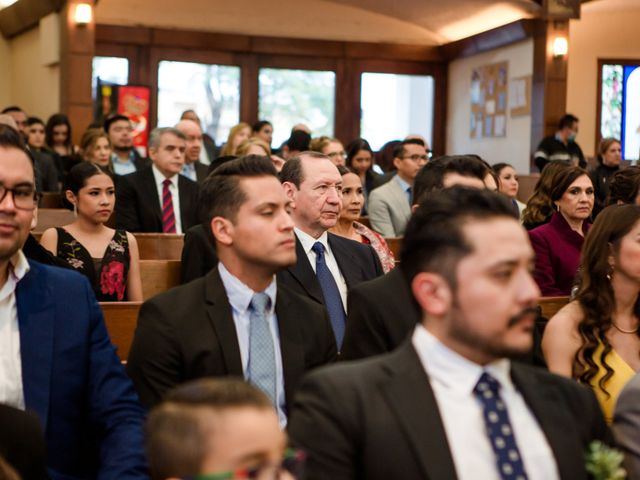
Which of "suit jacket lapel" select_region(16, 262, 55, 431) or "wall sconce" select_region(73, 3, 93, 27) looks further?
"wall sconce" select_region(73, 3, 93, 27)

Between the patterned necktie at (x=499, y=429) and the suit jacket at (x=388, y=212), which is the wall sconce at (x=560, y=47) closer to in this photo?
the suit jacket at (x=388, y=212)

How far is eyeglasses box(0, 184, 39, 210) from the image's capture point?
8.06 ft

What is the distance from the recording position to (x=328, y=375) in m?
1.91

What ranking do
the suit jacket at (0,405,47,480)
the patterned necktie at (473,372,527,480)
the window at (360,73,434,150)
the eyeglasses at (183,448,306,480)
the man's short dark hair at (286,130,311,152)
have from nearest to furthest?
the eyeglasses at (183,448,306,480) < the patterned necktie at (473,372,527,480) < the suit jacket at (0,405,47,480) < the man's short dark hair at (286,130,311,152) < the window at (360,73,434,150)

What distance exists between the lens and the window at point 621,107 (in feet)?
44.7

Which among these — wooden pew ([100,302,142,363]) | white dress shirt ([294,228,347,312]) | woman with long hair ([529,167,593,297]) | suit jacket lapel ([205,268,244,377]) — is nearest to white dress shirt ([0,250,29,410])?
suit jacket lapel ([205,268,244,377])

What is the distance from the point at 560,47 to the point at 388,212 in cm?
600

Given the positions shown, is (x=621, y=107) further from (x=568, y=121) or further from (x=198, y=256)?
(x=198, y=256)

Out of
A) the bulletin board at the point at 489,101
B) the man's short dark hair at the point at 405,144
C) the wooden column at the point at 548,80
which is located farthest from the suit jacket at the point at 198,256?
the bulletin board at the point at 489,101

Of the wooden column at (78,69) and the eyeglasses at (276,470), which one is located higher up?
the wooden column at (78,69)

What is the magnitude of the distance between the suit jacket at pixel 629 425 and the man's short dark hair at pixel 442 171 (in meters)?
1.12

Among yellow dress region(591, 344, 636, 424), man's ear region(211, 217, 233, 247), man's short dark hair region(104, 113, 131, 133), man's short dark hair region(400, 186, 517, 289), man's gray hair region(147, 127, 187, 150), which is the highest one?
man's short dark hair region(104, 113, 131, 133)

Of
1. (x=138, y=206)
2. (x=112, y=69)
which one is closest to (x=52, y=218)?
(x=138, y=206)

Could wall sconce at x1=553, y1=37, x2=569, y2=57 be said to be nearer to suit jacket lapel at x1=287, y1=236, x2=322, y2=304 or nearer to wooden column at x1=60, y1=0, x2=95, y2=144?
wooden column at x1=60, y1=0, x2=95, y2=144
